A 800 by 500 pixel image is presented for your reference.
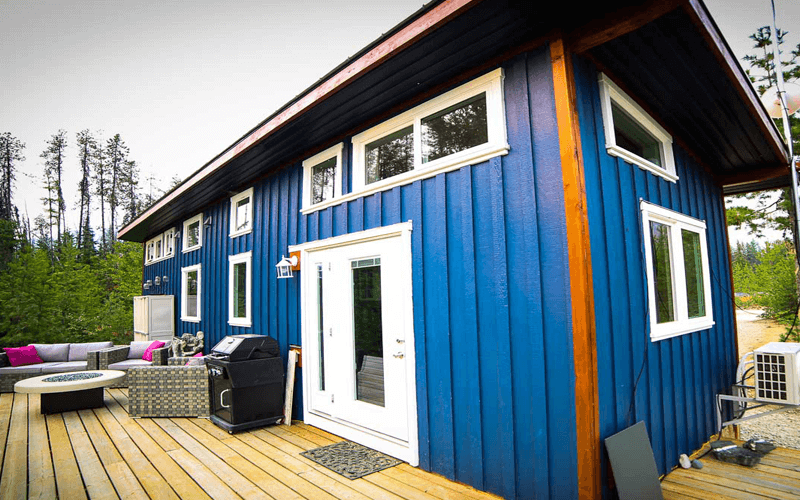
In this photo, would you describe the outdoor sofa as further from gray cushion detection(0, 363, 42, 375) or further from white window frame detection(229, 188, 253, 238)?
white window frame detection(229, 188, 253, 238)

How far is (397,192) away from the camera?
3.43 metres

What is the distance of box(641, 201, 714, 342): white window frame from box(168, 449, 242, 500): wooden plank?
3.17 meters

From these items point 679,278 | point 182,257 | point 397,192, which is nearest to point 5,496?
point 397,192

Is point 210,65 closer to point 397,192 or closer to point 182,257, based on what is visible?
point 182,257

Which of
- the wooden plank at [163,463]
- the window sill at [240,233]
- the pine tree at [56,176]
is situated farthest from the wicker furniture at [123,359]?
the pine tree at [56,176]

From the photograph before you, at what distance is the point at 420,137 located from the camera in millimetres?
3293

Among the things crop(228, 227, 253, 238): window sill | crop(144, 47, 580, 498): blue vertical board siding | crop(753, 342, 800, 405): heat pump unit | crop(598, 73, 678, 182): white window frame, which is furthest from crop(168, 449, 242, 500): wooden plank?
crop(753, 342, 800, 405): heat pump unit

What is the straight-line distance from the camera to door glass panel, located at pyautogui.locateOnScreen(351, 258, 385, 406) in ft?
11.6

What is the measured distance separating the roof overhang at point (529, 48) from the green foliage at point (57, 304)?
7.72 metres

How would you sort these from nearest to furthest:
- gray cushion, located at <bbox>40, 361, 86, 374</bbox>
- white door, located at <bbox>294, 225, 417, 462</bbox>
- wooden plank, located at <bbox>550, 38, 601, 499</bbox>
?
wooden plank, located at <bbox>550, 38, 601, 499</bbox> → white door, located at <bbox>294, 225, 417, 462</bbox> → gray cushion, located at <bbox>40, 361, 86, 374</bbox>

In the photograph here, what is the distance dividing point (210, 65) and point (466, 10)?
14.2m

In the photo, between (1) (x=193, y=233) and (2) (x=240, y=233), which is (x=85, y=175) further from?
(2) (x=240, y=233)

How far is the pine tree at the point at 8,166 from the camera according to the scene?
19.4m

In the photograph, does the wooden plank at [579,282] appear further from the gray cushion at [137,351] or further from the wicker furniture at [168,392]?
the gray cushion at [137,351]
